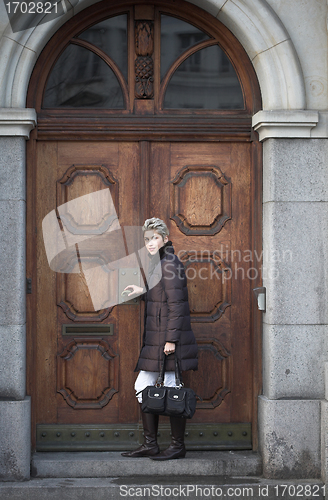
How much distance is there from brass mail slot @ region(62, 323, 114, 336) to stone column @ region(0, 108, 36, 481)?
1.41ft

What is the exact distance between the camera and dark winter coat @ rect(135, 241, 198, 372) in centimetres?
434

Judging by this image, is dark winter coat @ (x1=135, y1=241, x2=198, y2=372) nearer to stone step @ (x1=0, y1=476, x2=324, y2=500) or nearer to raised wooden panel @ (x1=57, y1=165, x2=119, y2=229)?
raised wooden panel @ (x1=57, y1=165, x2=119, y2=229)

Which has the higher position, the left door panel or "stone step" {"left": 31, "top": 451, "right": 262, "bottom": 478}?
the left door panel

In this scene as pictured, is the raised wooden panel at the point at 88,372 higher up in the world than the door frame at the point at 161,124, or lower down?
lower down

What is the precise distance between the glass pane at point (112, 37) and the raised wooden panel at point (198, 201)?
1.17 metres

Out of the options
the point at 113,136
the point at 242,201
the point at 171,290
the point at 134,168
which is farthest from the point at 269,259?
the point at 113,136

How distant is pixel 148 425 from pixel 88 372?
0.75 meters

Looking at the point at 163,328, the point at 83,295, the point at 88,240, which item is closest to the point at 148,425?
the point at 163,328

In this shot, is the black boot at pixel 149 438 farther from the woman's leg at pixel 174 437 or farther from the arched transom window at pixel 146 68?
the arched transom window at pixel 146 68

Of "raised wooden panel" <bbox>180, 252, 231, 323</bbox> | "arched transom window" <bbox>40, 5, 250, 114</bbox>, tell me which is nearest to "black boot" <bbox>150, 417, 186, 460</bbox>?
"raised wooden panel" <bbox>180, 252, 231, 323</bbox>

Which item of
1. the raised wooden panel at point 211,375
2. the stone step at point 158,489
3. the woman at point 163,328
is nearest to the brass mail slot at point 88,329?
the woman at point 163,328

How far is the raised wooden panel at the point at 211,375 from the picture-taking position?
4.93m

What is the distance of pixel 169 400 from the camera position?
4.30 m

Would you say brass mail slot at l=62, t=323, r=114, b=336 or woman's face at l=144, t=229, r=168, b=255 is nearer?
woman's face at l=144, t=229, r=168, b=255
